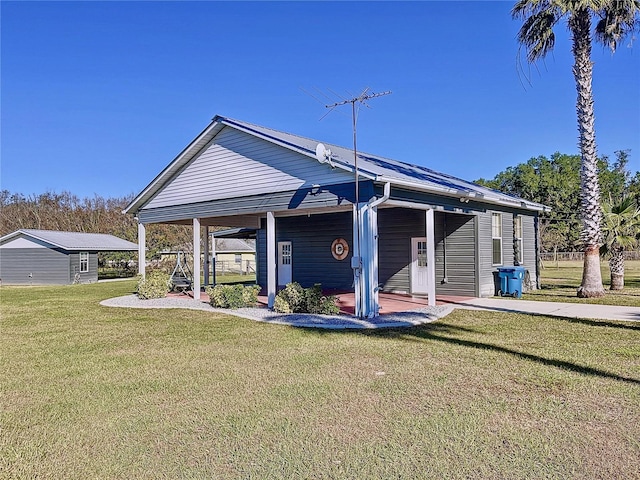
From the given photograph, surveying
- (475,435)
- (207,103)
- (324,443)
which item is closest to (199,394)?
(324,443)

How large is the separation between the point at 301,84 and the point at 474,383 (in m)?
7.55

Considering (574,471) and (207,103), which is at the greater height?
(207,103)

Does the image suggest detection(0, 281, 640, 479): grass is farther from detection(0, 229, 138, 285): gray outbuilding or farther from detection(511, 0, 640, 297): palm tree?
detection(0, 229, 138, 285): gray outbuilding

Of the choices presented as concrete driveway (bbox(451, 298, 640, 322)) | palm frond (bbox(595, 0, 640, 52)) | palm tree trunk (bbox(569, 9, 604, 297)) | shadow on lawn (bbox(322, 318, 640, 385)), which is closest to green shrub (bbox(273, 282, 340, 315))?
shadow on lawn (bbox(322, 318, 640, 385))

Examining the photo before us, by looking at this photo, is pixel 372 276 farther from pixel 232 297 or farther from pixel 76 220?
pixel 76 220

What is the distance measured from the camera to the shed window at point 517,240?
16.1 metres

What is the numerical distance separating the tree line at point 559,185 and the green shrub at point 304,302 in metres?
37.5

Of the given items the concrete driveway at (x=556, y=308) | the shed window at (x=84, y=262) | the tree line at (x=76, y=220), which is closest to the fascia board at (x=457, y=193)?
the concrete driveway at (x=556, y=308)

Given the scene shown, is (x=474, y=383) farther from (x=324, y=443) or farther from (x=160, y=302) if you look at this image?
(x=160, y=302)

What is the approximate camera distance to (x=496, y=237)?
1502 centimetres

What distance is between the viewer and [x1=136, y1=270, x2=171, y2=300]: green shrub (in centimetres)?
1501

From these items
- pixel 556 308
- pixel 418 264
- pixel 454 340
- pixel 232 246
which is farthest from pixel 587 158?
pixel 232 246

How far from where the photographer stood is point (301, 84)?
409 inches

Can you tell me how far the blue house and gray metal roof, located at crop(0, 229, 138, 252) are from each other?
12224mm
